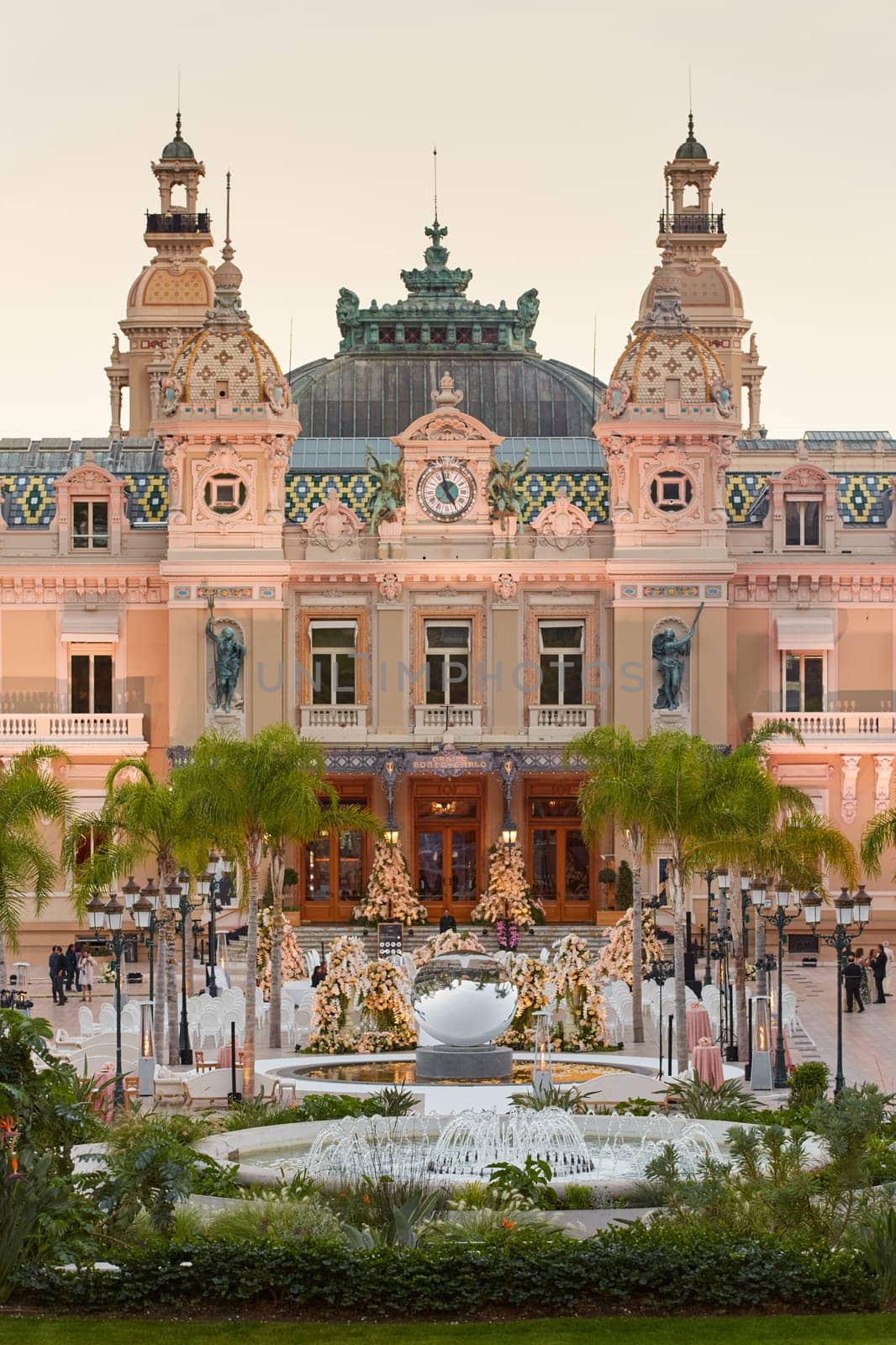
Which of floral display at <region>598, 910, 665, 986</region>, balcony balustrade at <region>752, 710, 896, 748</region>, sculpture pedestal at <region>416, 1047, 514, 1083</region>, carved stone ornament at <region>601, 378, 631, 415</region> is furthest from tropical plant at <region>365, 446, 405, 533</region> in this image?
sculpture pedestal at <region>416, 1047, 514, 1083</region>

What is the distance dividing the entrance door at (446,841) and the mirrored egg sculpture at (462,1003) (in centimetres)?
2578

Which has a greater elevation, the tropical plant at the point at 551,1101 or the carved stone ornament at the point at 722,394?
the carved stone ornament at the point at 722,394

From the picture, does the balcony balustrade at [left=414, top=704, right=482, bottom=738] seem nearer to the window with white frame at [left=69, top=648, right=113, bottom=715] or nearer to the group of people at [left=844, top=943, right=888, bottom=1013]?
the window with white frame at [left=69, top=648, right=113, bottom=715]

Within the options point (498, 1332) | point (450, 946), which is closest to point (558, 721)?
point (450, 946)

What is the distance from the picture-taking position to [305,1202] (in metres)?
25.3

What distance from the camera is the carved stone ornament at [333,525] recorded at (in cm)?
6506

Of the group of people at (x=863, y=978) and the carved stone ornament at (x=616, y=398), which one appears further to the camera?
the carved stone ornament at (x=616, y=398)

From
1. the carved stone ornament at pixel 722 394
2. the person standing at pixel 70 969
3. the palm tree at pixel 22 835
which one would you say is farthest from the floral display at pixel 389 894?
the palm tree at pixel 22 835

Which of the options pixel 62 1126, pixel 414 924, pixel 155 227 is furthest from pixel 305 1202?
pixel 155 227

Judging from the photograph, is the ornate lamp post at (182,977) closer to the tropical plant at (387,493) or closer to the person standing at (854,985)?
the person standing at (854,985)

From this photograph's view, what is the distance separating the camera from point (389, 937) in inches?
2379

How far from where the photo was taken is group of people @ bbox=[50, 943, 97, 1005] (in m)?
53.3

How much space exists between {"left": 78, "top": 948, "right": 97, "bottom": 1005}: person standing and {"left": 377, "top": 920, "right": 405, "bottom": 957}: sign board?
23.7ft

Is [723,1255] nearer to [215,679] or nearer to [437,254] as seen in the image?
[215,679]
